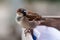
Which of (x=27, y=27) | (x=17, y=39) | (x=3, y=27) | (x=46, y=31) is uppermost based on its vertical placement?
(x=27, y=27)

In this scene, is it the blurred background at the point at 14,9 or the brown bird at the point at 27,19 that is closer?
the brown bird at the point at 27,19

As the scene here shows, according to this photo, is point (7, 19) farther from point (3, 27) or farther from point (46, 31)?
point (46, 31)

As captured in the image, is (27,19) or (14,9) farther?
(14,9)

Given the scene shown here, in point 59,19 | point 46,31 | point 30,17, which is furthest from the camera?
point 59,19

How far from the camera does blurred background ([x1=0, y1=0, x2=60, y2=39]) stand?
7.03ft

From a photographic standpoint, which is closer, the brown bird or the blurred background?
the brown bird

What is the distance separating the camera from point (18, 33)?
→ 2.24 metres

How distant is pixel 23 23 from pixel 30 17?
0.33 feet

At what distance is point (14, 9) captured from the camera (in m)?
2.23

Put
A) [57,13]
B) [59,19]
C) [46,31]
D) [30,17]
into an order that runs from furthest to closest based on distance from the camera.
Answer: [57,13], [59,19], [46,31], [30,17]

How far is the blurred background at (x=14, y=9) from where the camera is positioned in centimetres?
214

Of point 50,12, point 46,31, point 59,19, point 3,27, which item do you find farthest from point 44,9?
point 3,27

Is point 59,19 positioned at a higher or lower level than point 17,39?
higher

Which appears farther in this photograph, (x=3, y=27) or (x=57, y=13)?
(x=3, y=27)
